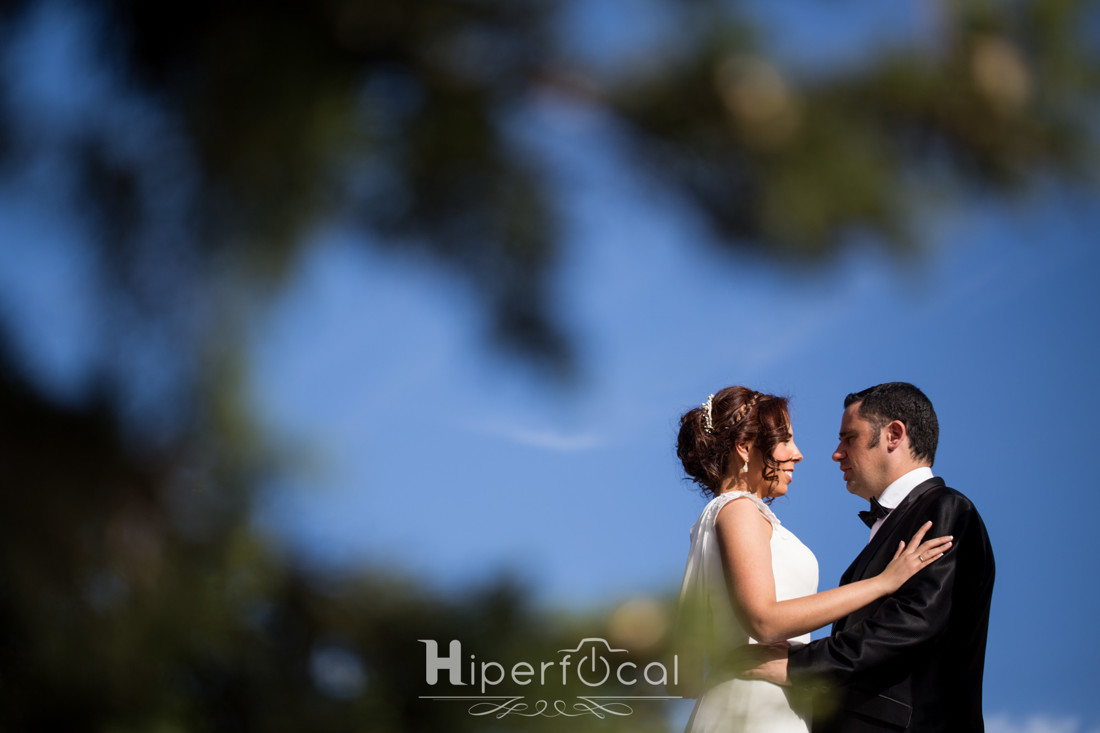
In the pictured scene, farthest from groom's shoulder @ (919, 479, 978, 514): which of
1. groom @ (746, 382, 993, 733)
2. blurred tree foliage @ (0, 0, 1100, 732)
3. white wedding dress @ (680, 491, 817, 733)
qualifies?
blurred tree foliage @ (0, 0, 1100, 732)

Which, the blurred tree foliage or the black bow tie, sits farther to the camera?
the black bow tie

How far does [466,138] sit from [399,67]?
9cm

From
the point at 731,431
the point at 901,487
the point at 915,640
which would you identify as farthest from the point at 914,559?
the point at 731,431

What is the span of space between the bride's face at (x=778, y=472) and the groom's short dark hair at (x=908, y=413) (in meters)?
0.36

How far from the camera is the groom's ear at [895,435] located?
2990mm

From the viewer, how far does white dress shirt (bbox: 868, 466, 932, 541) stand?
2943mm

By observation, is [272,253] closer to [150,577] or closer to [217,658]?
[150,577]

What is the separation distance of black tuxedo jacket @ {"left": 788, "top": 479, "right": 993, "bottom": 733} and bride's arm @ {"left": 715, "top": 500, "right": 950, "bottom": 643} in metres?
0.06

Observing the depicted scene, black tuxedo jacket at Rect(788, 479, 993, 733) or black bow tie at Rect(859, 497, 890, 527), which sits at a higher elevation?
black bow tie at Rect(859, 497, 890, 527)

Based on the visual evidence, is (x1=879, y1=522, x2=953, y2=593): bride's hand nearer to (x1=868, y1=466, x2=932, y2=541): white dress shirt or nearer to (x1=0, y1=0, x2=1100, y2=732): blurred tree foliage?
(x1=868, y1=466, x2=932, y2=541): white dress shirt

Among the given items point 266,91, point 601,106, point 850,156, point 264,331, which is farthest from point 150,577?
point 850,156

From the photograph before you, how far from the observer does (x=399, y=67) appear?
0.75 meters

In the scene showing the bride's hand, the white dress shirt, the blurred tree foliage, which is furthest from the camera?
the white dress shirt

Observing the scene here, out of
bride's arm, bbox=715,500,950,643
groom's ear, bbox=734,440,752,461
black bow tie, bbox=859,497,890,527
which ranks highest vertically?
groom's ear, bbox=734,440,752,461
